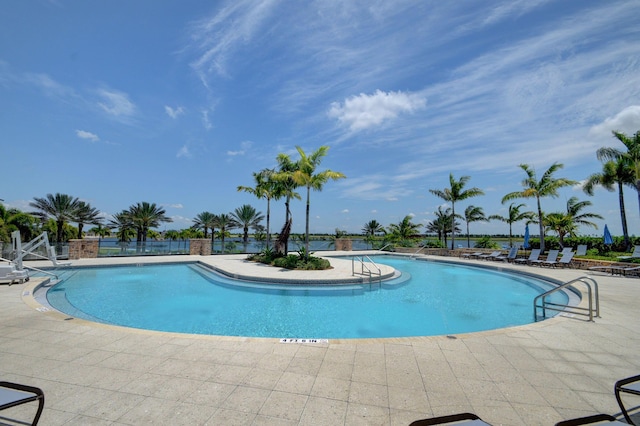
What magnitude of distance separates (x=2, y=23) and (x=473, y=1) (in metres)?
13.4

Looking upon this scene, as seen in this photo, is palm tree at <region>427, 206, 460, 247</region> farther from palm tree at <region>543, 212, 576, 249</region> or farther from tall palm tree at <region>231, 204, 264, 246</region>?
tall palm tree at <region>231, 204, 264, 246</region>

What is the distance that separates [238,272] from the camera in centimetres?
1260

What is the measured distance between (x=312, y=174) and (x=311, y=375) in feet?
38.2

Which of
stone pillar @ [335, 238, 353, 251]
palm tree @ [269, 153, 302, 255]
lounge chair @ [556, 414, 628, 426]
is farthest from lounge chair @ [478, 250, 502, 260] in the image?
lounge chair @ [556, 414, 628, 426]

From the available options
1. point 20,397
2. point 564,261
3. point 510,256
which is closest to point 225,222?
point 510,256

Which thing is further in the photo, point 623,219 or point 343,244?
point 343,244

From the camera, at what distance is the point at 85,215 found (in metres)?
29.1

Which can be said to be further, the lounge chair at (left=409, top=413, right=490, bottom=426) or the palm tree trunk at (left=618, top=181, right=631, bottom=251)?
the palm tree trunk at (left=618, top=181, right=631, bottom=251)

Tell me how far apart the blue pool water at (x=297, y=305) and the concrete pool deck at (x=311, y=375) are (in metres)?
1.96

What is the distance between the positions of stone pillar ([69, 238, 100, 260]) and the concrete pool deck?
14618mm

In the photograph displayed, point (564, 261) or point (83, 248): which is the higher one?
point (83, 248)

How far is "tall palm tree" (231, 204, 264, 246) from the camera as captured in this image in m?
35.4

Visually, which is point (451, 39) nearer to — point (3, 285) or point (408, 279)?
point (408, 279)

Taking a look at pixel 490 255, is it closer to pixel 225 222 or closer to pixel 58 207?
pixel 225 222
